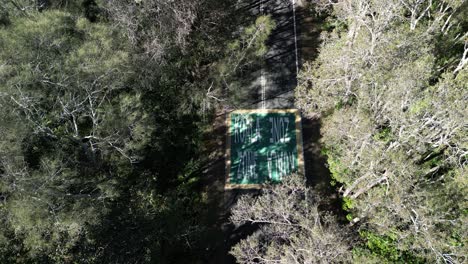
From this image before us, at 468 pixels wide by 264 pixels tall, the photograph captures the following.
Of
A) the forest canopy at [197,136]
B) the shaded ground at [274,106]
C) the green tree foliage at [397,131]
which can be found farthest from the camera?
the shaded ground at [274,106]

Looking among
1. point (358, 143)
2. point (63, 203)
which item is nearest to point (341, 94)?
point (358, 143)

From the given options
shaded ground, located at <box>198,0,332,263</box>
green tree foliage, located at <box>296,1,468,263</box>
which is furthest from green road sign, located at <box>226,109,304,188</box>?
green tree foliage, located at <box>296,1,468,263</box>

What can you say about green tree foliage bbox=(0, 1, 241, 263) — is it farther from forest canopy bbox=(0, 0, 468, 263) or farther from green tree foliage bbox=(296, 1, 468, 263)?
green tree foliage bbox=(296, 1, 468, 263)

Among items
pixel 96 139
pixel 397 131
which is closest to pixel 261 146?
pixel 397 131

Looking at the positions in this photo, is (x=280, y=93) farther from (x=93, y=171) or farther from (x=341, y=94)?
(x=93, y=171)

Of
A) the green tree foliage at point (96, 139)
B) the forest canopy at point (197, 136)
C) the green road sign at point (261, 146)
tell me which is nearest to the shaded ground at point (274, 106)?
the forest canopy at point (197, 136)

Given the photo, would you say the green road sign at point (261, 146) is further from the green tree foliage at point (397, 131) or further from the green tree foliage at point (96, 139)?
the green tree foliage at point (397, 131)
